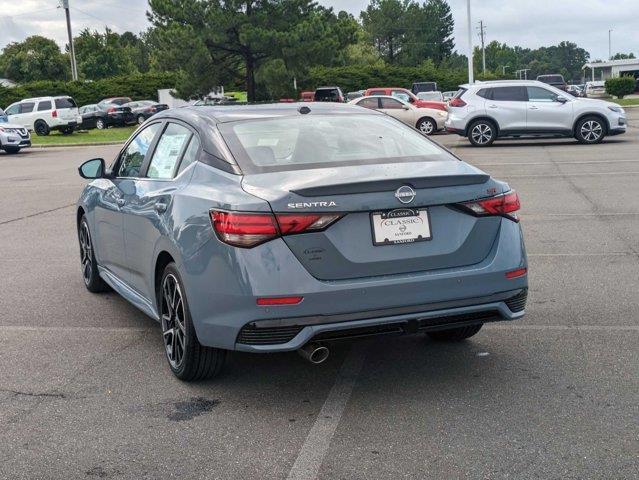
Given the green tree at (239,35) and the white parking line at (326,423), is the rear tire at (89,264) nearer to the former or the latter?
the white parking line at (326,423)

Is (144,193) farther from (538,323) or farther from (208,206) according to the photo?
(538,323)

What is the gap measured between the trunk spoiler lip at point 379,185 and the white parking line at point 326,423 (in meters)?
1.12

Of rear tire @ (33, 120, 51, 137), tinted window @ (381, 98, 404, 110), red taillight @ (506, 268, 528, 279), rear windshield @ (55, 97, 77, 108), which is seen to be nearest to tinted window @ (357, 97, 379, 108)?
tinted window @ (381, 98, 404, 110)

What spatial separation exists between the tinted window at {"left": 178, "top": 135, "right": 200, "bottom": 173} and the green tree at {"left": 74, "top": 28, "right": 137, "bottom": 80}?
9945 centimetres

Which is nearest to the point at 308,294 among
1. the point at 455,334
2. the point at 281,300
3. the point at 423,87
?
the point at 281,300

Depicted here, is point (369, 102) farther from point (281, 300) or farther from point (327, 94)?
point (281, 300)

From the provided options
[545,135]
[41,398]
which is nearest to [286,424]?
[41,398]

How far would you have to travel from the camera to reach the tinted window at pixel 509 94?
23.5 m

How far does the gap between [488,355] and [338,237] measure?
5.17 feet

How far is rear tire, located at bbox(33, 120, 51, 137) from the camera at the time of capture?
137 ft

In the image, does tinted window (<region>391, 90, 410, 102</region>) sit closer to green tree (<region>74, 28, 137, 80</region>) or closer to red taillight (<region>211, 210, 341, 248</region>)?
red taillight (<region>211, 210, 341, 248</region>)

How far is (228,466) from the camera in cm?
381

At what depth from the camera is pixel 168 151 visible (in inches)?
220

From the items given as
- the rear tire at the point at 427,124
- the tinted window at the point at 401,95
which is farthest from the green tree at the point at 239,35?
the rear tire at the point at 427,124
